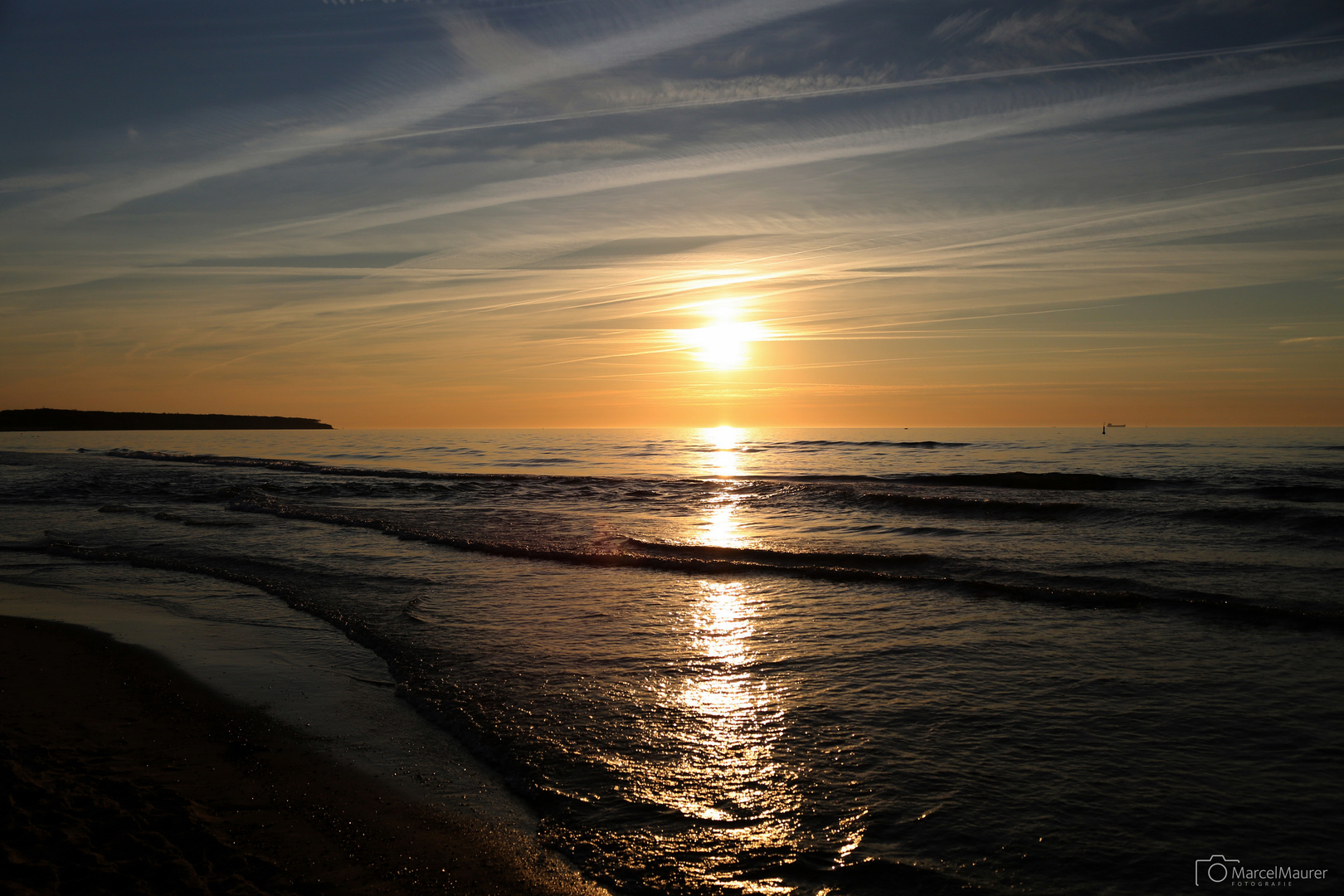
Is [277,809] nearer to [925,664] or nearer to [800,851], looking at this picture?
[800,851]

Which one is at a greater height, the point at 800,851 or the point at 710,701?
the point at 710,701

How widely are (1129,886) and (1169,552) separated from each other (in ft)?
45.2

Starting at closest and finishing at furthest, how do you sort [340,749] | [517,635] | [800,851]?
1. [800,851]
2. [340,749]
3. [517,635]

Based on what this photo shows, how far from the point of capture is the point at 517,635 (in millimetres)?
9336

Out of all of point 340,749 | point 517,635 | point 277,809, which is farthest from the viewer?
point 517,635

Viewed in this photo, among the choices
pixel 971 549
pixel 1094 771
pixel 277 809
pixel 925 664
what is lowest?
pixel 277 809

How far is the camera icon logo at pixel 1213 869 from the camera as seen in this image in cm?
426

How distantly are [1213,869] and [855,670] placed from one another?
12.4ft

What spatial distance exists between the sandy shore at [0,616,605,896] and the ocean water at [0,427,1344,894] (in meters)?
0.73

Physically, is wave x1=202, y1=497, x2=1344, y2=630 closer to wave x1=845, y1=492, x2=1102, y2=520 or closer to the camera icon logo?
the camera icon logo

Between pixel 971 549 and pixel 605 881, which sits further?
pixel 971 549

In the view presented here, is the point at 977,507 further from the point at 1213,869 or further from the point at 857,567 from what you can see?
the point at 1213,869

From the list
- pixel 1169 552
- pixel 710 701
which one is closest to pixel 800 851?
pixel 710 701

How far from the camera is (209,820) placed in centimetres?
457
